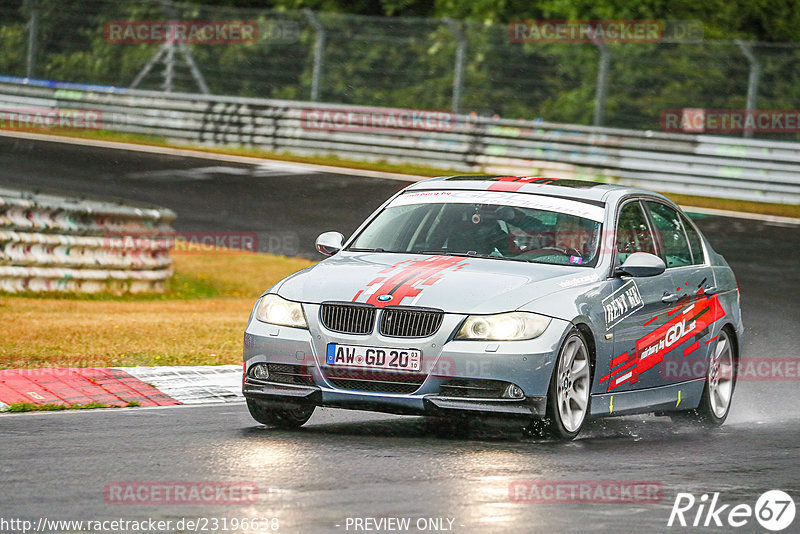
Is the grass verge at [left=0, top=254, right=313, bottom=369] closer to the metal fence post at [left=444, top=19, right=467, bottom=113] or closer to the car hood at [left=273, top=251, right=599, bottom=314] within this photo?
the car hood at [left=273, top=251, right=599, bottom=314]

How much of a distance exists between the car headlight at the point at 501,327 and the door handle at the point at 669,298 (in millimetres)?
1665

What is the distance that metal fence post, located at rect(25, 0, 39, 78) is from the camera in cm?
3120

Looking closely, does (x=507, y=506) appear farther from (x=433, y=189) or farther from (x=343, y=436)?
(x=433, y=189)

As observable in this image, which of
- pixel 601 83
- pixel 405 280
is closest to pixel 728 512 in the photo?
pixel 405 280

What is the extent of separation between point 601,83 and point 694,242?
16180mm

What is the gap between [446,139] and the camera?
26.8 metres

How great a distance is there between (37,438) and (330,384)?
167 centimetres

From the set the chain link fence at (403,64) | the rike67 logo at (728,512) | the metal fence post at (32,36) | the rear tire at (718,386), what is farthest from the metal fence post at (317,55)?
the rike67 logo at (728,512)

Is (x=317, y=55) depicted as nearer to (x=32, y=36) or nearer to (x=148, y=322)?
(x=32, y=36)

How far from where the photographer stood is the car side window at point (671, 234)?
33.0 ft

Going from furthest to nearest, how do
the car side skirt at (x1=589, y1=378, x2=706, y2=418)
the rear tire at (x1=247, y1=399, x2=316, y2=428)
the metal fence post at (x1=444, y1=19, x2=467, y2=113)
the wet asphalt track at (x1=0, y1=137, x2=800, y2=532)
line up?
the metal fence post at (x1=444, y1=19, x2=467, y2=113), the car side skirt at (x1=589, y1=378, x2=706, y2=418), the rear tire at (x1=247, y1=399, x2=316, y2=428), the wet asphalt track at (x1=0, y1=137, x2=800, y2=532)

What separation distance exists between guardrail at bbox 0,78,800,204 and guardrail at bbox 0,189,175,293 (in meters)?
10.1

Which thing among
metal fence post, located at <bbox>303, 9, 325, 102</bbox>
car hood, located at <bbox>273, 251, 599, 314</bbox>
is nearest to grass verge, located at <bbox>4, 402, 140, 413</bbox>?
car hood, located at <bbox>273, 251, 599, 314</bbox>

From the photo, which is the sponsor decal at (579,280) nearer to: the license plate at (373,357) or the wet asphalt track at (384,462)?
the wet asphalt track at (384,462)
